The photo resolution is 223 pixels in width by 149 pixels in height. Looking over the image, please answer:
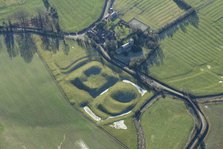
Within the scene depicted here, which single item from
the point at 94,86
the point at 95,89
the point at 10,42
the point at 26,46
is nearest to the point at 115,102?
the point at 95,89

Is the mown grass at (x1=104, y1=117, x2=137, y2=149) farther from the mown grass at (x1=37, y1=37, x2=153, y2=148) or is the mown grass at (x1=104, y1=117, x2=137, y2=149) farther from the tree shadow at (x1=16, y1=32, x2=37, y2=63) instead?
the tree shadow at (x1=16, y1=32, x2=37, y2=63)

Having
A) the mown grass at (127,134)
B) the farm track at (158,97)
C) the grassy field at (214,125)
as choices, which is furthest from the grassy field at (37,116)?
the grassy field at (214,125)

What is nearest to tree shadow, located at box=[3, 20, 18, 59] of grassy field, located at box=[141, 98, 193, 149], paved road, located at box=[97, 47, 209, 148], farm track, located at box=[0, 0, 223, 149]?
farm track, located at box=[0, 0, 223, 149]

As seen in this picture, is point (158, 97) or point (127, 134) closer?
point (127, 134)

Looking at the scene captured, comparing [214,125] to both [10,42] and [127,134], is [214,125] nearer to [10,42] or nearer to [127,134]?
[127,134]

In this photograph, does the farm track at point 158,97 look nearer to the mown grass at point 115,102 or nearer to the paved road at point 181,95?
the paved road at point 181,95

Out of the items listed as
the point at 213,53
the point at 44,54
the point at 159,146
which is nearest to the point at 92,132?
the point at 159,146
